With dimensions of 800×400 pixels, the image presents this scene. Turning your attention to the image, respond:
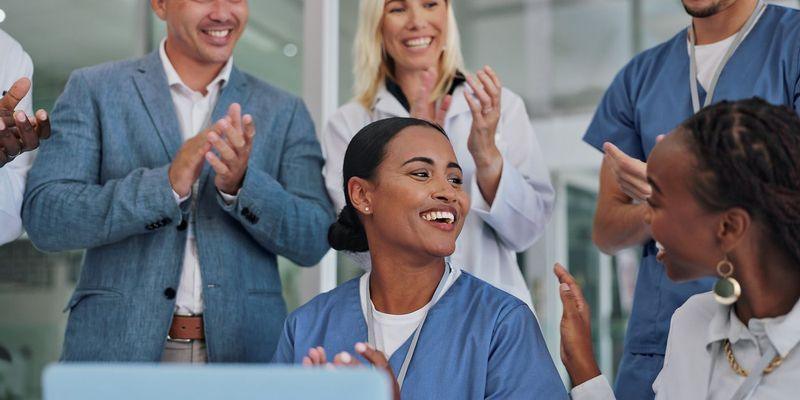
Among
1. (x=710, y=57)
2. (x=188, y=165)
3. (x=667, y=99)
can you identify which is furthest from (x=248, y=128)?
(x=710, y=57)

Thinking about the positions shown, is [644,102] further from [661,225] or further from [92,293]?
[92,293]

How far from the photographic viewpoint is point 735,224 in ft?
4.84

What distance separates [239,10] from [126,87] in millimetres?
384

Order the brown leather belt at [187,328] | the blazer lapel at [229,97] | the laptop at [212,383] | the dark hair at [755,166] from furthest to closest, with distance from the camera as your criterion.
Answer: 1. the blazer lapel at [229,97]
2. the brown leather belt at [187,328]
3. the dark hair at [755,166]
4. the laptop at [212,383]

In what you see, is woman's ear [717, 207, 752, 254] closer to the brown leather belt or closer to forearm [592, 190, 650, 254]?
forearm [592, 190, 650, 254]

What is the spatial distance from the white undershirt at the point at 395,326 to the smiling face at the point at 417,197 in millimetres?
116

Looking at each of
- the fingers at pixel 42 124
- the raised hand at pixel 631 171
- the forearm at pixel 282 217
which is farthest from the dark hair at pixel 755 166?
the fingers at pixel 42 124

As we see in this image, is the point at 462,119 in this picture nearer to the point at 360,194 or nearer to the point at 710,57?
the point at 360,194

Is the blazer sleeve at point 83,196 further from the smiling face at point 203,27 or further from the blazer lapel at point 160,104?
the smiling face at point 203,27

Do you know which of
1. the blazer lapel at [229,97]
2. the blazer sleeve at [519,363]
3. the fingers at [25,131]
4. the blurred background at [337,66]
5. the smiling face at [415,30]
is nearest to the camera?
the blazer sleeve at [519,363]

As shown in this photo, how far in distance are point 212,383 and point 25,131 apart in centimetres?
126

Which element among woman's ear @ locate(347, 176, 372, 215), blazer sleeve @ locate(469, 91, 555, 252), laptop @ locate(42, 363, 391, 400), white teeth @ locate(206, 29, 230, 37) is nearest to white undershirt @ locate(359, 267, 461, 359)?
woman's ear @ locate(347, 176, 372, 215)

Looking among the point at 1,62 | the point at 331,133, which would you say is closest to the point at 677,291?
the point at 331,133

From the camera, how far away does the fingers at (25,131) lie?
6.37 feet
